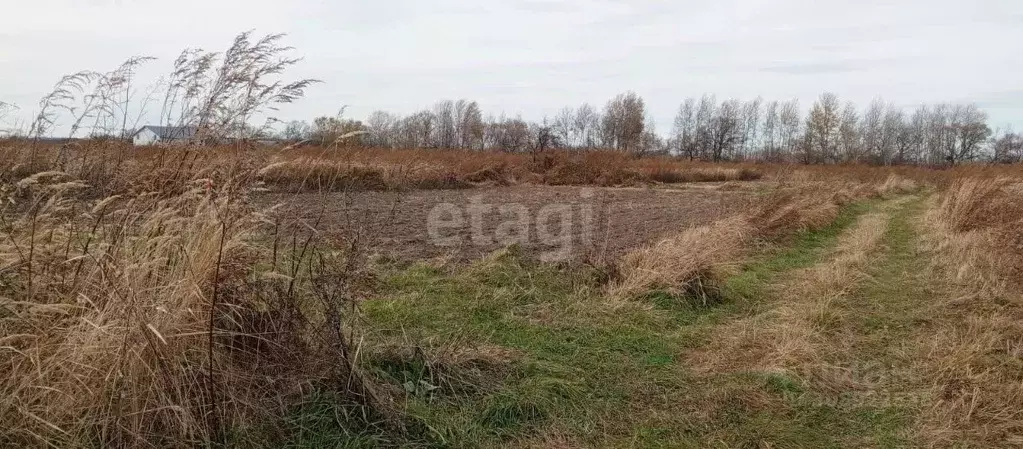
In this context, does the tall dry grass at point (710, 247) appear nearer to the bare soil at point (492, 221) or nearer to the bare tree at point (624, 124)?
the bare soil at point (492, 221)

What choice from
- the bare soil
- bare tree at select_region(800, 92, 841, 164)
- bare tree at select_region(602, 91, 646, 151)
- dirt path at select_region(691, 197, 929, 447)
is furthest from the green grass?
bare tree at select_region(800, 92, 841, 164)

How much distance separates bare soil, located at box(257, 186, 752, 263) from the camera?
4.51 metres

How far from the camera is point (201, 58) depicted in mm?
3080

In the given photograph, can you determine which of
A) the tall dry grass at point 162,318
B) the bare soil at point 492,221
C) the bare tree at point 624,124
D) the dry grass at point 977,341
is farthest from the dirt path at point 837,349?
the bare tree at point 624,124

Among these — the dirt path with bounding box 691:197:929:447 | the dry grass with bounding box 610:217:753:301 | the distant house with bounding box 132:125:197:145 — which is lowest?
the dirt path with bounding box 691:197:929:447

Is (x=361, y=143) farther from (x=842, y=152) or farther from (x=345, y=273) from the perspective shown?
(x=842, y=152)

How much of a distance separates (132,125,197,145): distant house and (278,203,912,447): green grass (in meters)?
1.44

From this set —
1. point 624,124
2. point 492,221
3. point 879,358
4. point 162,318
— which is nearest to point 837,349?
point 879,358

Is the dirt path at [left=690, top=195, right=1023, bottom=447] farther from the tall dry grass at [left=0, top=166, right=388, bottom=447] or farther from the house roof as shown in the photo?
the house roof

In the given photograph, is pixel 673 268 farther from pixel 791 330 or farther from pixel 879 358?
pixel 879 358

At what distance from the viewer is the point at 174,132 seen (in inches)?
123

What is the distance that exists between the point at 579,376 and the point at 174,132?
8.44 ft

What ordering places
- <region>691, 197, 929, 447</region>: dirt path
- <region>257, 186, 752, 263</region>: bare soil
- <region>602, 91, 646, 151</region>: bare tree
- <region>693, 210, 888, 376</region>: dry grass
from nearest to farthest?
<region>691, 197, 929, 447</region>: dirt path < <region>693, 210, 888, 376</region>: dry grass < <region>257, 186, 752, 263</region>: bare soil < <region>602, 91, 646, 151</region>: bare tree

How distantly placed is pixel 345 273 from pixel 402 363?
0.63m
